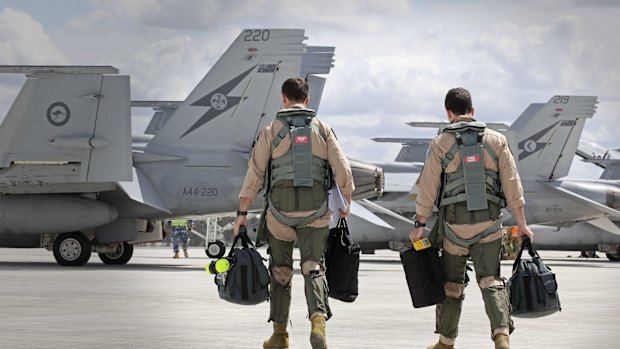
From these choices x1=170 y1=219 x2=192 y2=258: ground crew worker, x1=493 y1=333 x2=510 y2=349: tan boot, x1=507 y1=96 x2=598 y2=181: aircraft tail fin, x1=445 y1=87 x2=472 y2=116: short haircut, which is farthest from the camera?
x1=507 y1=96 x2=598 y2=181: aircraft tail fin

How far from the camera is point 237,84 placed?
2252cm

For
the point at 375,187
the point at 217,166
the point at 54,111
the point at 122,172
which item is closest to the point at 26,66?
Result: the point at 54,111

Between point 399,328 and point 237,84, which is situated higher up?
point 237,84

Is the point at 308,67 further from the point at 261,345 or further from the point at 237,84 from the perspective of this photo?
the point at 261,345

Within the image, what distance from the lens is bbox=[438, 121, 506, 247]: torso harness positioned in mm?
7438

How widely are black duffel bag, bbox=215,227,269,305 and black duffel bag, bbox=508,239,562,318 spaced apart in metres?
1.83

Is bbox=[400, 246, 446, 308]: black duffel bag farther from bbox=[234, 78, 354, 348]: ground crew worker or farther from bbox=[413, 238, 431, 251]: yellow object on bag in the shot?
bbox=[234, 78, 354, 348]: ground crew worker

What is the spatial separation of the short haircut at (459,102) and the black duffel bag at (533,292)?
106cm

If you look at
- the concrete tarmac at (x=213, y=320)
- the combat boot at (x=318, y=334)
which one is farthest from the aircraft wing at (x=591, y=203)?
the combat boot at (x=318, y=334)

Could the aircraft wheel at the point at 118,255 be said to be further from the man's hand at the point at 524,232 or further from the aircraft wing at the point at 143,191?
the man's hand at the point at 524,232

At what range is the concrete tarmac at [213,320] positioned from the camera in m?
8.22

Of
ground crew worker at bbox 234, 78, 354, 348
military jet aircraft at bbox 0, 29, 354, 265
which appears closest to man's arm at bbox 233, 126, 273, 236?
ground crew worker at bbox 234, 78, 354, 348

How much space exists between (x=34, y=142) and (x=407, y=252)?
46.8 ft

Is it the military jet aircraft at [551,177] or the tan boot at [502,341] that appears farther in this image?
the military jet aircraft at [551,177]
